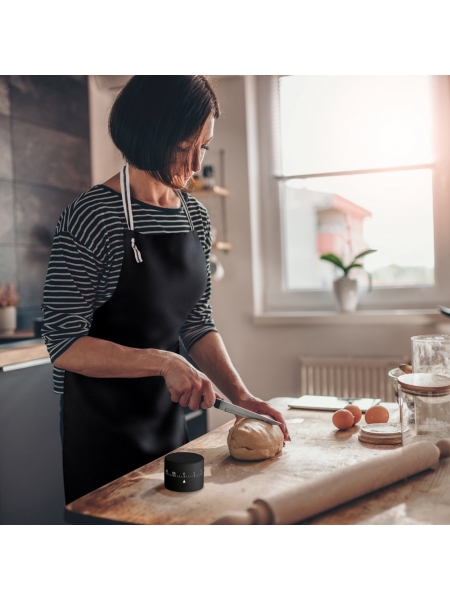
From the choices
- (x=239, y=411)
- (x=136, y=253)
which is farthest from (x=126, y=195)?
(x=239, y=411)

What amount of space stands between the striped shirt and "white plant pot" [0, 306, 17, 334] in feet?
3.71

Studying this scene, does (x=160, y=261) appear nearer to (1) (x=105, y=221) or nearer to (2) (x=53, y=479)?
(1) (x=105, y=221)

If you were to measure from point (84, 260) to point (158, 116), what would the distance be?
29 centimetres

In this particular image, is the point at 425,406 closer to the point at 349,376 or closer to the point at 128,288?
the point at 128,288

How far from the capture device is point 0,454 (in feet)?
5.62

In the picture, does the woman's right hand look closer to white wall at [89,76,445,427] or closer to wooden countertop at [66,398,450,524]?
wooden countertop at [66,398,450,524]

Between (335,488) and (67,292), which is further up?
(67,292)

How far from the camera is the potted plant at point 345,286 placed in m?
2.32

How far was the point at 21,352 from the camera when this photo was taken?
5.85 feet

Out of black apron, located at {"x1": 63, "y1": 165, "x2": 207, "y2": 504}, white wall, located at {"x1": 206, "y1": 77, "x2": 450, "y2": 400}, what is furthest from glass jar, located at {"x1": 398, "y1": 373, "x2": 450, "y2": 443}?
white wall, located at {"x1": 206, "y1": 77, "x2": 450, "y2": 400}

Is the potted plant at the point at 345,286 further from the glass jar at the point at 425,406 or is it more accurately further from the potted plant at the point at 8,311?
the glass jar at the point at 425,406

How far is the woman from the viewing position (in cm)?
97
